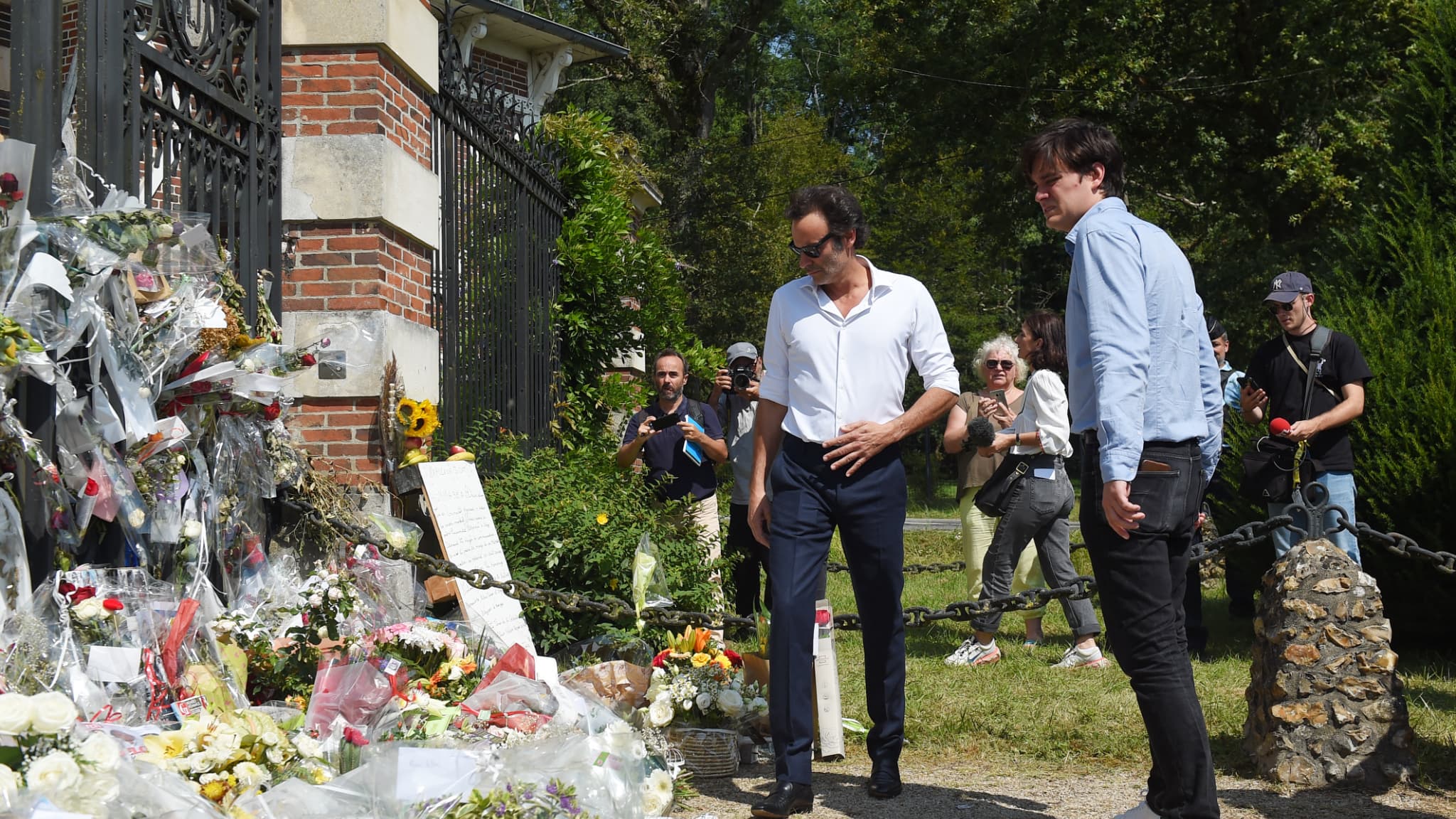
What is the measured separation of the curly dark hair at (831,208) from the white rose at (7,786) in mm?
2841

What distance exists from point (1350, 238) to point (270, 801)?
7.58 metres

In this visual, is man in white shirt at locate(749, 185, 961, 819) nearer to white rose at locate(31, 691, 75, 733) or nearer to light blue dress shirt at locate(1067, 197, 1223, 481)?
light blue dress shirt at locate(1067, 197, 1223, 481)

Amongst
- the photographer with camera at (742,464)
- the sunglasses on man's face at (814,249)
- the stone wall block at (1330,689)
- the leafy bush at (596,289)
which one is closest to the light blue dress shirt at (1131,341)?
the sunglasses on man's face at (814,249)

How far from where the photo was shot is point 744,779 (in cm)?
471

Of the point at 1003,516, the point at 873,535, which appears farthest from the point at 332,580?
the point at 1003,516

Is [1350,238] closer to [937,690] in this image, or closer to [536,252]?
[937,690]

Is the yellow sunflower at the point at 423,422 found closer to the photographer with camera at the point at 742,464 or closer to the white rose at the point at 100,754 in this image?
the photographer with camera at the point at 742,464

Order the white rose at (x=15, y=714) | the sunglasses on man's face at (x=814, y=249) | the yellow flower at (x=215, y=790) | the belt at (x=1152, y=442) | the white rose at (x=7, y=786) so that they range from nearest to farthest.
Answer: the white rose at (x=7, y=786)
the white rose at (x=15, y=714)
the yellow flower at (x=215, y=790)
the belt at (x=1152, y=442)
the sunglasses on man's face at (x=814, y=249)

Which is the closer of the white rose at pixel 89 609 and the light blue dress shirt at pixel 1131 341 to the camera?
the light blue dress shirt at pixel 1131 341

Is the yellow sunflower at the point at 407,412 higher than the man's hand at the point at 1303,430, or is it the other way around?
the yellow sunflower at the point at 407,412

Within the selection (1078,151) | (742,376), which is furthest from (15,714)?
(742,376)

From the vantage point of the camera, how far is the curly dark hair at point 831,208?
4314 millimetres

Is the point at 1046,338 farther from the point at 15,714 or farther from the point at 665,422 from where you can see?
the point at 15,714

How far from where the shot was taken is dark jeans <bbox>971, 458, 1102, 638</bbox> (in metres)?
6.91
